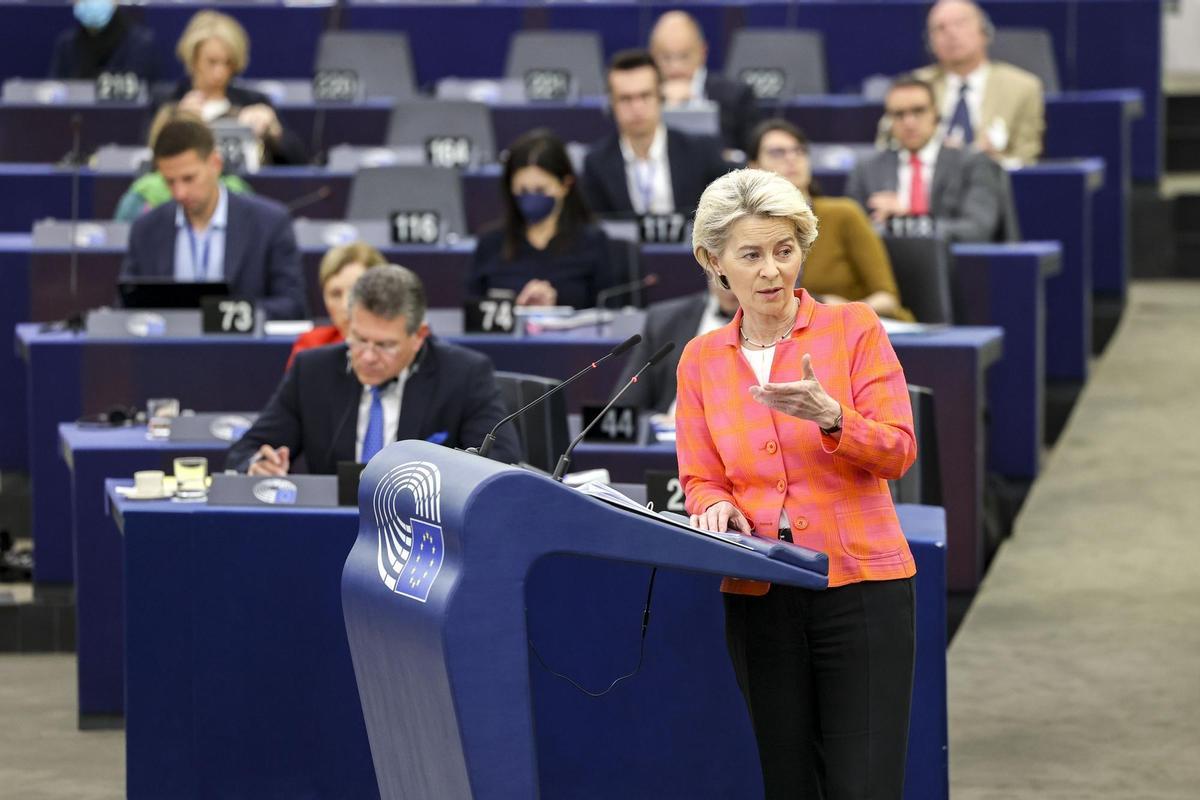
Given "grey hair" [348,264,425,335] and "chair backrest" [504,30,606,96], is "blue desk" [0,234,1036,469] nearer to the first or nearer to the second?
"grey hair" [348,264,425,335]

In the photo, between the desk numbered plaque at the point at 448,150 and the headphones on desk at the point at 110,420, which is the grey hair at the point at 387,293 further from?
the desk numbered plaque at the point at 448,150

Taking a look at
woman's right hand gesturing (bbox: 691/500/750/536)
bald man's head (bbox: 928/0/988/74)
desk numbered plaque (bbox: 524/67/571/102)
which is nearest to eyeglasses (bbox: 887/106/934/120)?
bald man's head (bbox: 928/0/988/74)

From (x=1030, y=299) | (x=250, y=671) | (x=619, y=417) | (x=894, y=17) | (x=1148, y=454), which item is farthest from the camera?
(x=894, y=17)

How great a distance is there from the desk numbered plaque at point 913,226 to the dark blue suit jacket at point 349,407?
2099 millimetres

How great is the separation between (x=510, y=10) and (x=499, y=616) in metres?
7.28

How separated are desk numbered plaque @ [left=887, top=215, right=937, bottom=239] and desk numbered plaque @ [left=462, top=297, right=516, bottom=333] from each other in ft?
4.34

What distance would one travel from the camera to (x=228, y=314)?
17.5 ft

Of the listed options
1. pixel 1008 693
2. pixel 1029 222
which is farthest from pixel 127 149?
pixel 1008 693

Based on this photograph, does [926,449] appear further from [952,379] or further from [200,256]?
[200,256]

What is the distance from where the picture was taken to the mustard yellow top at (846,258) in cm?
555

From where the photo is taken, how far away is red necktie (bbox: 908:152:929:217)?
652 centimetres

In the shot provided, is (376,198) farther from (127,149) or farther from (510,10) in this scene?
(510,10)

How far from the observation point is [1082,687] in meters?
4.78

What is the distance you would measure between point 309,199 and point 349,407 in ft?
10.6
